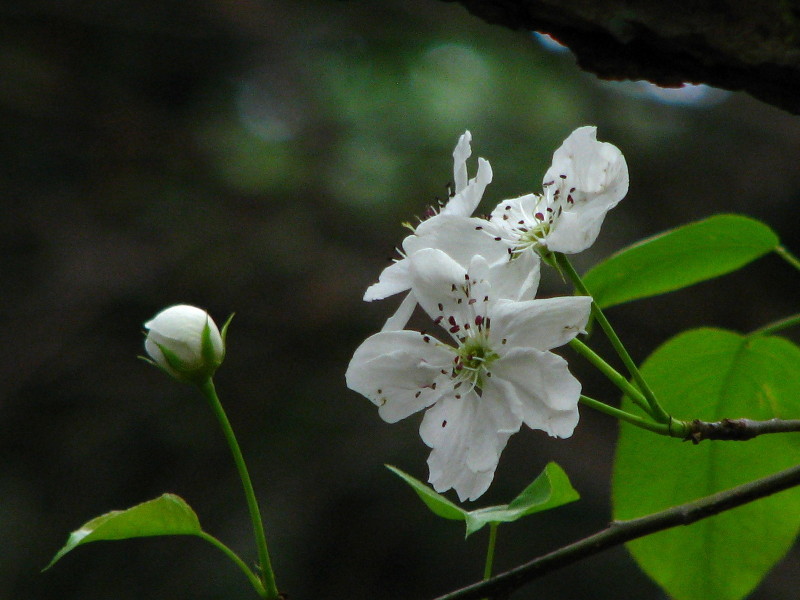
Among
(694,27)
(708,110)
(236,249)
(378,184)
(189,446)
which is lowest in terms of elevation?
(189,446)

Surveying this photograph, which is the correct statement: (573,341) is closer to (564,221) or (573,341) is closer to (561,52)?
(564,221)

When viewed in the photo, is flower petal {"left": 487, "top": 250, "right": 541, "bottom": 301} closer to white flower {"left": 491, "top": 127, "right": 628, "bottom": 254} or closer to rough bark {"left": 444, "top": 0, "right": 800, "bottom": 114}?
white flower {"left": 491, "top": 127, "right": 628, "bottom": 254}

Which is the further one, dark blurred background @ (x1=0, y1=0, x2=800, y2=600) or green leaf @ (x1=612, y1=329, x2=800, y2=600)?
dark blurred background @ (x1=0, y1=0, x2=800, y2=600)

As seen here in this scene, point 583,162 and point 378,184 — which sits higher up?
point 583,162

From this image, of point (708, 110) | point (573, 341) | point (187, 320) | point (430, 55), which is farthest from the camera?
point (708, 110)

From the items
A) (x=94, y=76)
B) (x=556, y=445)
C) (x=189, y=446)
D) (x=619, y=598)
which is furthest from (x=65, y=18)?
(x=619, y=598)

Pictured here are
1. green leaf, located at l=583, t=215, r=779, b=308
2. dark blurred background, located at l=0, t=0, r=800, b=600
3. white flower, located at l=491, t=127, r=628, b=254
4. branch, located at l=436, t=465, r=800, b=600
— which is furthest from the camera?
dark blurred background, located at l=0, t=0, r=800, b=600

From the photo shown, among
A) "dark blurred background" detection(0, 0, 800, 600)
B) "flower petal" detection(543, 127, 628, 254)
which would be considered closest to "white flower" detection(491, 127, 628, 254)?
"flower petal" detection(543, 127, 628, 254)

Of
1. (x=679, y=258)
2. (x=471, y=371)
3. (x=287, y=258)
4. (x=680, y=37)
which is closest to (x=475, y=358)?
(x=471, y=371)
